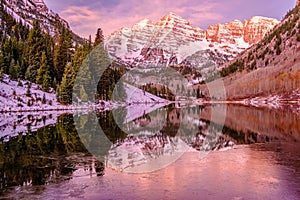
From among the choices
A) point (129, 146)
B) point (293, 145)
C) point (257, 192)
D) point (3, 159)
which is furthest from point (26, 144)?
point (293, 145)

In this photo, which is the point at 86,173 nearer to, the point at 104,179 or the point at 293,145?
the point at 104,179

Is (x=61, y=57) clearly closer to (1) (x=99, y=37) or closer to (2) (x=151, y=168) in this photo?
(1) (x=99, y=37)

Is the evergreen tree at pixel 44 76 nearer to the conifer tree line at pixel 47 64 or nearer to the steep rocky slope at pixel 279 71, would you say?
the conifer tree line at pixel 47 64

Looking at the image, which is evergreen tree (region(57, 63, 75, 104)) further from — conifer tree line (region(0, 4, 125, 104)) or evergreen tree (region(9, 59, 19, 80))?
evergreen tree (region(9, 59, 19, 80))

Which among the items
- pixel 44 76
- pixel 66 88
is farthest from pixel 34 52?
pixel 66 88

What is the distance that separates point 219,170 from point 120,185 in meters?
5.91

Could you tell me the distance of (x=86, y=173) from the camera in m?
16.6

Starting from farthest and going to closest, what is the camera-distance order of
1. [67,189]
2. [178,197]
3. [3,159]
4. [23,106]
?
1. [23,106]
2. [3,159]
3. [67,189]
4. [178,197]

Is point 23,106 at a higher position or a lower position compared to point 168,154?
higher

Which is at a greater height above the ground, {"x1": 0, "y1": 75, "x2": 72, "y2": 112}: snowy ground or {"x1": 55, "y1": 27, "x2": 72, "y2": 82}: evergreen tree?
{"x1": 55, "y1": 27, "x2": 72, "y2": 82}: evergreen tree

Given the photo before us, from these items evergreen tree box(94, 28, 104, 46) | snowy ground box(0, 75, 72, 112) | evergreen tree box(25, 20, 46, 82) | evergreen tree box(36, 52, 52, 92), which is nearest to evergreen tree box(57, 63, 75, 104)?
snowy ground box(0, 75, 72, 112)

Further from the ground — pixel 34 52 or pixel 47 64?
pixel 34 52

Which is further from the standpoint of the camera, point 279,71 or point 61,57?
point 279,71

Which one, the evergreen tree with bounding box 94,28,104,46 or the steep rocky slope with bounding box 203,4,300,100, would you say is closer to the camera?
the evergreen tree with bounding box 94,28,104,46
